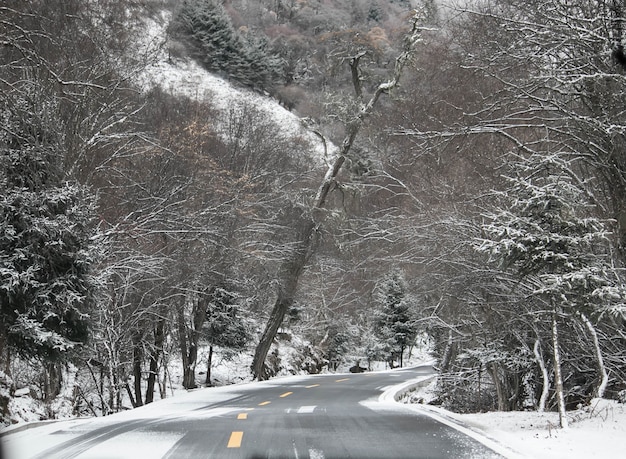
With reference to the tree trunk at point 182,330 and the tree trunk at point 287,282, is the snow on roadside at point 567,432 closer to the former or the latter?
the tree trunk at point 182,330

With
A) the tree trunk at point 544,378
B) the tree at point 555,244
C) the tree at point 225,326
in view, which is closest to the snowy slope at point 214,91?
the tree at point 225,326

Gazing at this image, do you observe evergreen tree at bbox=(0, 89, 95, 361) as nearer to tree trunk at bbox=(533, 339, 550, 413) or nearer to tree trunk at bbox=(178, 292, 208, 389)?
tree trunk at bbox=(533, 339, 550, 413)

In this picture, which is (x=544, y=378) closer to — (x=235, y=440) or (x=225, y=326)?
(x=235, y=440)

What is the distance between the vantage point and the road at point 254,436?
651 cm

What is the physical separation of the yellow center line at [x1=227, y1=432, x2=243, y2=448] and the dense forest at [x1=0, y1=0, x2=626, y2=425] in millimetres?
3269

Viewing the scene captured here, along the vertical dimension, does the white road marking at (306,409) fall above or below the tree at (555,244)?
below

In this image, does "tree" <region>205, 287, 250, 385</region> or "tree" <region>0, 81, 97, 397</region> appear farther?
"tree" <region>205, 287, 250, 385</region>

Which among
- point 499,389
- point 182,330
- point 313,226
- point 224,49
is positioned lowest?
point 499,389

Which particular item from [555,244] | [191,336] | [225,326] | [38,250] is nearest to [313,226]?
[225,326]

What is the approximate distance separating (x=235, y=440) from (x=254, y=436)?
377mm

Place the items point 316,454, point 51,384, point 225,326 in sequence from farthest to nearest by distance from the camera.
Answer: point 225,326 → point 51,384 → point 316,454

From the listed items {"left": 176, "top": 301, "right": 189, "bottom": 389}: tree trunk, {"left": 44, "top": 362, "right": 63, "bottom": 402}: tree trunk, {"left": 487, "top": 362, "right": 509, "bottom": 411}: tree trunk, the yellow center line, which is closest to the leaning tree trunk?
{"left": 176, "top": 301, "right": 189, "bottom": 389}: tree trunk

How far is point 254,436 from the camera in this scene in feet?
25.3

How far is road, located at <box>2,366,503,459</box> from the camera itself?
651cm
